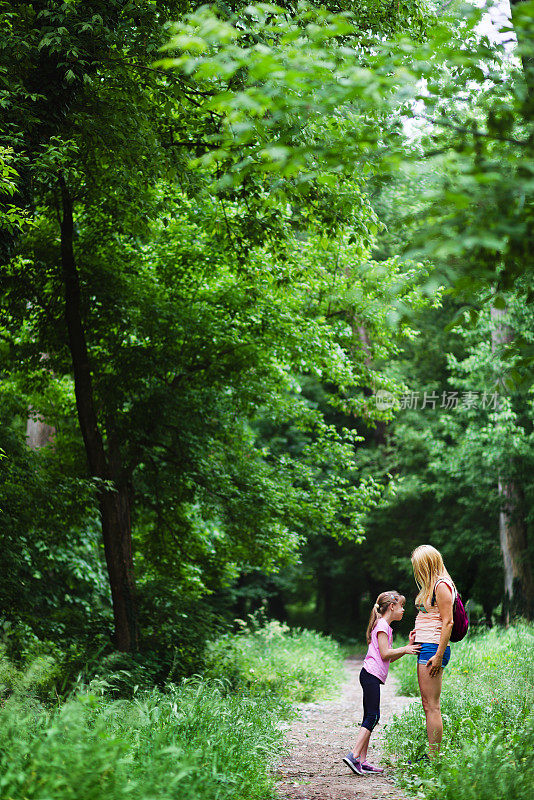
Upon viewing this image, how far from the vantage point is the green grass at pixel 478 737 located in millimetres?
4316

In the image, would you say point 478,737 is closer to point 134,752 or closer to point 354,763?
point 354,763

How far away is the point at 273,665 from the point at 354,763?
7642 mm

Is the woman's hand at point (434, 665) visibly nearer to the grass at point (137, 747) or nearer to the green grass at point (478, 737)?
the green grass at point (478, 737)

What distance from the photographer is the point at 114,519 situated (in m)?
10.2

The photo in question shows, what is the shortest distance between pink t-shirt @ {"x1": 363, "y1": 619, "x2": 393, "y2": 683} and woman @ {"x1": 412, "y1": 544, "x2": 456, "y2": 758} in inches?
24.2

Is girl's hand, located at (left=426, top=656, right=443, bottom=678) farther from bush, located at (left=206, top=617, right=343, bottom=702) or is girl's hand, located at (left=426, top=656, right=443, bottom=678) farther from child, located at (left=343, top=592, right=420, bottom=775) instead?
bush, located at (left=206, top=617, right=343, bottom=702)

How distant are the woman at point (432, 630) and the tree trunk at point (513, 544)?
14.1 m

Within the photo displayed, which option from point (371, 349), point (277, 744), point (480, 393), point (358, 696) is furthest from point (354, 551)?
point (277, 744)

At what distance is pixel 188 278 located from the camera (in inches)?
439

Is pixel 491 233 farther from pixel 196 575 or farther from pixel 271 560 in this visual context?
pixel 196 575

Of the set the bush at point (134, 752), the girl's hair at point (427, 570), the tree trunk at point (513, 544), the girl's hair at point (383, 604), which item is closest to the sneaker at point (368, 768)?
the bush at point (134, 752)

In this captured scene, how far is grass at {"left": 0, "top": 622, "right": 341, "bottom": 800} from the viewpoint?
3.57 metres

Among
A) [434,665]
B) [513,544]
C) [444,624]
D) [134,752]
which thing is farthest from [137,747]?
[513,544]

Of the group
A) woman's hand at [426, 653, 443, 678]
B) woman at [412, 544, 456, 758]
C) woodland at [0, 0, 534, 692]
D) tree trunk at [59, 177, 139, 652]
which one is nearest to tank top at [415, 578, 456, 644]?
woman at [412, 544, 456, 758]
